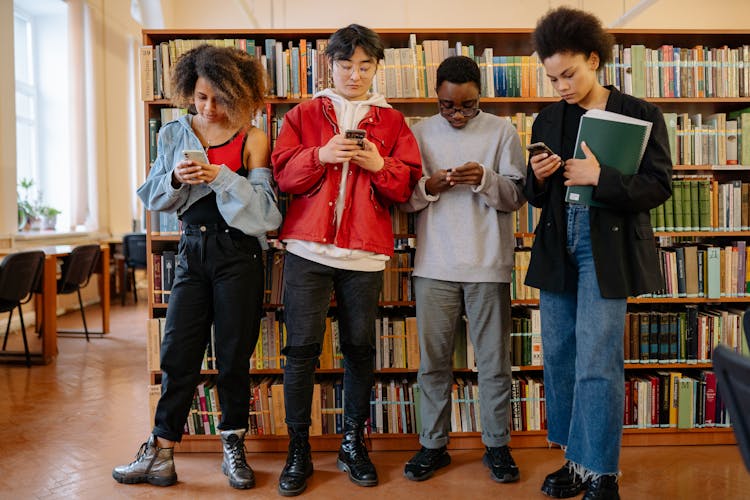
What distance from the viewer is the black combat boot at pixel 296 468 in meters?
2.26

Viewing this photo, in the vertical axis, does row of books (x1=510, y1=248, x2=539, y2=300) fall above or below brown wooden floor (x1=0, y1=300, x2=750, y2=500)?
above

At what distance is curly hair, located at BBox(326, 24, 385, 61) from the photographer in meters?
2.20

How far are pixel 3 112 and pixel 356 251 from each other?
204 inches

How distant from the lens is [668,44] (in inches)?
117

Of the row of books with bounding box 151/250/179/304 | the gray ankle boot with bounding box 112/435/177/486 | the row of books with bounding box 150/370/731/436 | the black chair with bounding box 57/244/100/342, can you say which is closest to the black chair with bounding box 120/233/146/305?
the black chair with bounding box 57/244/100/342

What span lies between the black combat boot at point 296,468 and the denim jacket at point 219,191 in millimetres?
798

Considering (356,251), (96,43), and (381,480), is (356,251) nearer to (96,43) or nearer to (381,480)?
(381,480)

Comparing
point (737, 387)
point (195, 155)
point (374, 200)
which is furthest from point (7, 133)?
point (737, 387)

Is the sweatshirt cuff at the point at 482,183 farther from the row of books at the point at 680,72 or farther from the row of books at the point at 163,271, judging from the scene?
the row of books at the point at 163,271

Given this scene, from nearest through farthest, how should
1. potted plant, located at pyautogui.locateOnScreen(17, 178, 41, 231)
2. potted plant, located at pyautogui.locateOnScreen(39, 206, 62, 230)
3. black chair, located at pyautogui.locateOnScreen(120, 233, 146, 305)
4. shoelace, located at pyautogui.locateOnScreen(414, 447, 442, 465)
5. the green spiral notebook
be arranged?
the green spiral notebook → shoelace, located at pyautogui.locateOnScreen(414, 447, 442, 465) → potted plant, located at pyautogui.locateOnScreen(17, 178, 41, 231) → potted plant, located at pyautogui.locateOnScreen(39, 206, 62, 230) → black chair, located at pyautogui.locateOnScreen(120, 233, 146, 305)

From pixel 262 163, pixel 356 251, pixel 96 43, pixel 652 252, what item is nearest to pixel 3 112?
pixel 96 43

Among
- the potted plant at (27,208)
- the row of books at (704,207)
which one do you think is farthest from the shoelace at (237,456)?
the potted plant at (27,208)

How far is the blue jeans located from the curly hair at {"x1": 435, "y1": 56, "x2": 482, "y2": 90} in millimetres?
648

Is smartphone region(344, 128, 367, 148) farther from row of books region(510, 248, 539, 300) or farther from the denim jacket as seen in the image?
row of books region(510, 248, 539, 300)
